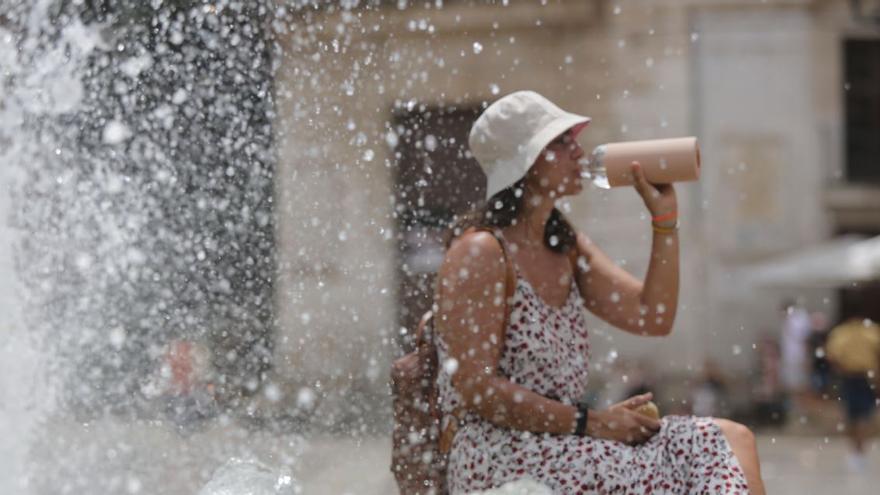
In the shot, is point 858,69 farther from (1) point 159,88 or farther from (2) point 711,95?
(1) point 159,88

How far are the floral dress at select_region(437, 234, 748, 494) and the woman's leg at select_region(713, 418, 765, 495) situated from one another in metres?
0.01

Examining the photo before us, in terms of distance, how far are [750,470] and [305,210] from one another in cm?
360

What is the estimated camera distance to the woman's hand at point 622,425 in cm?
231

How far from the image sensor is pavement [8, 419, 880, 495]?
11.1 ft

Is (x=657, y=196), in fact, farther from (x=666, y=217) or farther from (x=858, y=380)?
(x=858, y=380)

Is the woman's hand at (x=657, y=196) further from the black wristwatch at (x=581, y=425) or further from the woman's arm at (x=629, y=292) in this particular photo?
the black wristwatch at (x=581, y=425)

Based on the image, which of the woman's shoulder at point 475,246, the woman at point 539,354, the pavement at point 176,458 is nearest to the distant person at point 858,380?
the pavement at point 176,458

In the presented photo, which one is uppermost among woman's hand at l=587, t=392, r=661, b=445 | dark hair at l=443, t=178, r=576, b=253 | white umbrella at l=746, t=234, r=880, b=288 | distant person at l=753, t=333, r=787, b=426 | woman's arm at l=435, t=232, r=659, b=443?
dark hair at l=443, t=178, r=576, b=253

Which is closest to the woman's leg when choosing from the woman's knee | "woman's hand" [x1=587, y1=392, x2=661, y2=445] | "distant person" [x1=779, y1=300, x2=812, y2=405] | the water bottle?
the woman's knee

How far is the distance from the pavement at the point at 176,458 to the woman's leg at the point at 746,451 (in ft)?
3.26

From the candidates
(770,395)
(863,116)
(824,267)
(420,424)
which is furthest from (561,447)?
(863,116)

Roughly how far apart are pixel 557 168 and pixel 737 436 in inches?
23.9

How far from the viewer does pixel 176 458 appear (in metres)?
3.57

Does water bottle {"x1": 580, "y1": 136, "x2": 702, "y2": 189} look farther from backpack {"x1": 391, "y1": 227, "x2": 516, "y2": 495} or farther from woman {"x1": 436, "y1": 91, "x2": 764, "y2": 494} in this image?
backpack {"x1": 391, "y1": 227, "x2": 516, "y2": 495}
